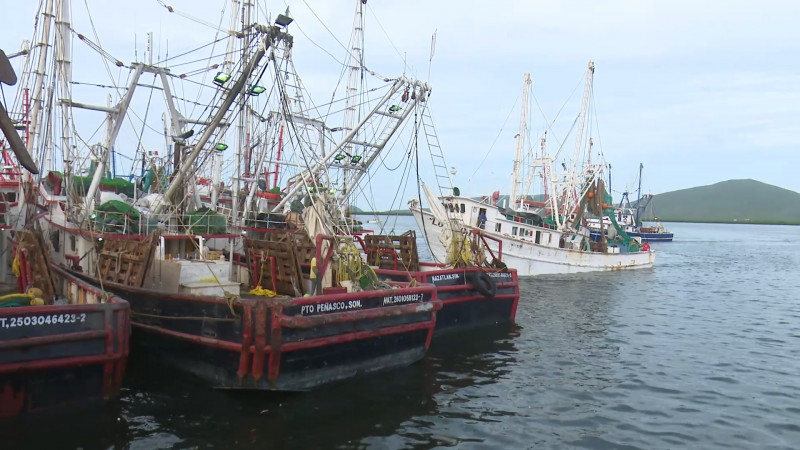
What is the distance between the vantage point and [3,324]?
8.27m

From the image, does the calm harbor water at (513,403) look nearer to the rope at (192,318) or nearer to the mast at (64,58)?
the rope at (192,318)

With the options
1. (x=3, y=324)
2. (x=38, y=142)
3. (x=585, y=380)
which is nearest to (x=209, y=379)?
(x=3, y=324)

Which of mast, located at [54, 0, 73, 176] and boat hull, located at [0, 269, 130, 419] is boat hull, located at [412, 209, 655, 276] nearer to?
mast, located at [54, 0, 73, 176]

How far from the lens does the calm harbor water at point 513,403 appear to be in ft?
29.1

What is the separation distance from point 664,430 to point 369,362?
17.8ft

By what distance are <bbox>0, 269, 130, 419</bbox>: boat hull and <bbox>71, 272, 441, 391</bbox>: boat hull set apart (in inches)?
52.2

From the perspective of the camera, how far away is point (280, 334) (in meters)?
9.60

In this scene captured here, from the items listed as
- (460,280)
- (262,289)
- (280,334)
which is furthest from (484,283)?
(280,334)

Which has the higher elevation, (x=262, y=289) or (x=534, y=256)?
(x=262, y=289)

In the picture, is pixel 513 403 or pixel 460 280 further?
pixel 460 280

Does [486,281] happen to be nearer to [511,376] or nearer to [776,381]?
[511,376]

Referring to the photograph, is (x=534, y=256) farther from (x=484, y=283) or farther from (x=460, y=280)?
(x=460, y=280)

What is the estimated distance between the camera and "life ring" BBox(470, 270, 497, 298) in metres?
16.4

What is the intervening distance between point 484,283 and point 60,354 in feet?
35.6
